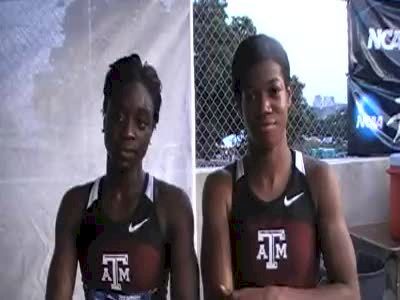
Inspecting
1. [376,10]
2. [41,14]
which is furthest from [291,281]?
[376,10]

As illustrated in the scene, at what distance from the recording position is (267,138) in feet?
3.98

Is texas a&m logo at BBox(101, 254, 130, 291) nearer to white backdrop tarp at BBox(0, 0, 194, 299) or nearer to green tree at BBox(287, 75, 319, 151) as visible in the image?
white backdrop tarp at BBox(0, 0, 194, 299)

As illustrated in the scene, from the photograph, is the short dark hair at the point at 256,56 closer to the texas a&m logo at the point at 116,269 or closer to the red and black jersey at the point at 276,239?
the red and black jersey at the point at 276,239

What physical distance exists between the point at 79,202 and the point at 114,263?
0.19 m

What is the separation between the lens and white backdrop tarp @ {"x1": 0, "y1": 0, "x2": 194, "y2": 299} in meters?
2.20

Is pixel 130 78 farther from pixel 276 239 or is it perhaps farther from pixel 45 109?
pixel 45 109

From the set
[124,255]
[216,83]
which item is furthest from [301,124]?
[124,255]

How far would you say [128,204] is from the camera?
130 centimetres

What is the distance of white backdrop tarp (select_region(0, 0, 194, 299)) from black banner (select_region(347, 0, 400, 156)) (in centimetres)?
215

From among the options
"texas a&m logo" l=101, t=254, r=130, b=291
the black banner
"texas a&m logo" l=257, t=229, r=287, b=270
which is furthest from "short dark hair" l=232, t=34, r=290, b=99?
the black banner

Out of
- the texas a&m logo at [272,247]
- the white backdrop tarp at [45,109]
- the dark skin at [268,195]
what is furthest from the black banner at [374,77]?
the texas a&m logo at [272,247]

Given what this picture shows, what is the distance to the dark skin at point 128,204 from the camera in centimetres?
125

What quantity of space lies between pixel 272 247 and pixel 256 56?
46 cm

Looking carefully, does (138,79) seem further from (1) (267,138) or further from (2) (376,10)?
(2) (376,10)
